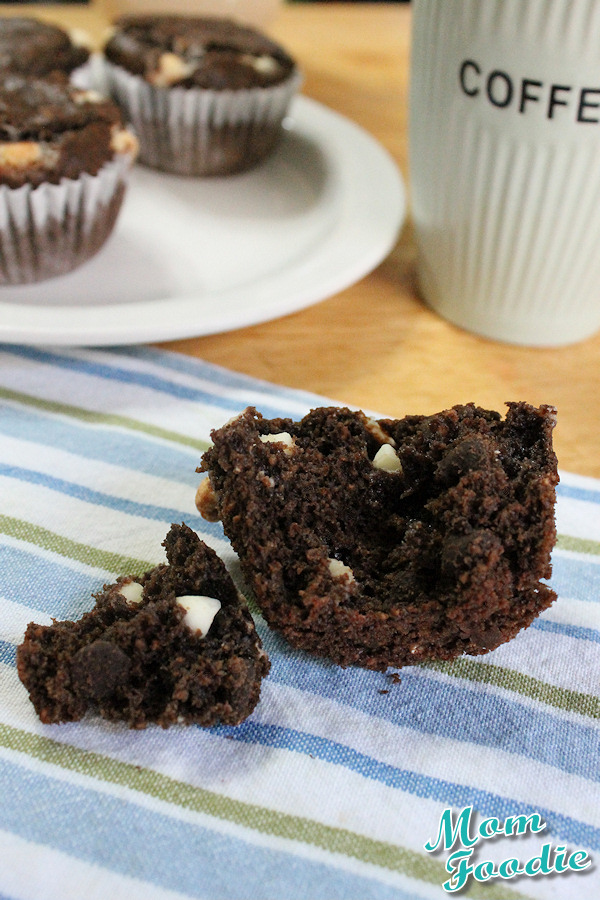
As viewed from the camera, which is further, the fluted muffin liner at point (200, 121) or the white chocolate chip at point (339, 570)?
the fluted muffin liner at point (200, 121)

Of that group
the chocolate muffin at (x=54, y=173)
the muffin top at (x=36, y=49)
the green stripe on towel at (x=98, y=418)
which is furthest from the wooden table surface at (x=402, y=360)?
the muffin top at (x=36, y=49)

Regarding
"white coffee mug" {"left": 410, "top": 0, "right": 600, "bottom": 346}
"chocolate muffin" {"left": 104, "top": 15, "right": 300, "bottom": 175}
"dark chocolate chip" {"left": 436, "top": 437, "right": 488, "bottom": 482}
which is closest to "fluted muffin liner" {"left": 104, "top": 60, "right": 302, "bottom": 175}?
"chocolate muffin" {"left": 104, "top": 15, "right": 300, "bottom": 175}

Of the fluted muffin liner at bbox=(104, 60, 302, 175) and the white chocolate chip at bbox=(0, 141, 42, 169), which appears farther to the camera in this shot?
the fluted muffin liner at bbox=(104, 60, 302, 175)

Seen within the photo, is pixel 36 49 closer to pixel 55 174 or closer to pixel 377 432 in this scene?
pixel 55 174

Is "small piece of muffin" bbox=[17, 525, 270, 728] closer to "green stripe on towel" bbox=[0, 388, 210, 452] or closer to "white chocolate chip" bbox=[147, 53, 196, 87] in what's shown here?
"green stripe on towel" bbox=[0, 388, 210, 452]

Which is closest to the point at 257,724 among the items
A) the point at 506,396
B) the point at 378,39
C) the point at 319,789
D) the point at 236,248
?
the point at 319,789

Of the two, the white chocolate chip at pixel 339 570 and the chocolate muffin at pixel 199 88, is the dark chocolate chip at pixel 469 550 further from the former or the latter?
the chocolate muffin at pixel 199 88
